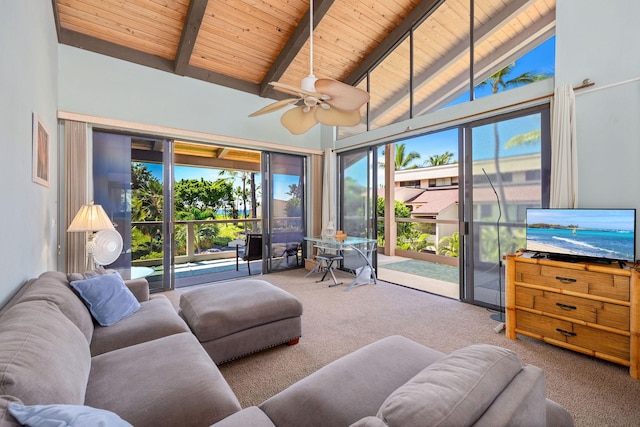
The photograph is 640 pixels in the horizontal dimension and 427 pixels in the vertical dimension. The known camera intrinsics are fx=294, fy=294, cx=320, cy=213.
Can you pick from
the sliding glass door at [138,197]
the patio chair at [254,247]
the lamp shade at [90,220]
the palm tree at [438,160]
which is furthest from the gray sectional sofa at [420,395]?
the palm tree at [438,160]

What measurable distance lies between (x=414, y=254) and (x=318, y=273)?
2.93m

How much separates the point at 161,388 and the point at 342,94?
98.7 inches

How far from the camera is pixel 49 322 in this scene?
1352 millimetres

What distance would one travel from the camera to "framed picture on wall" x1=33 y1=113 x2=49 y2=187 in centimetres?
232

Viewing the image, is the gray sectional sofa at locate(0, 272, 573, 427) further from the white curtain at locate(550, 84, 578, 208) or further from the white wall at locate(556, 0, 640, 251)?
the white wall at locate(556, 0, 640, 251)

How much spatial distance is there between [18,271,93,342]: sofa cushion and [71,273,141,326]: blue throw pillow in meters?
0.05

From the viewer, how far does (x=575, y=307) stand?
2.43 metres

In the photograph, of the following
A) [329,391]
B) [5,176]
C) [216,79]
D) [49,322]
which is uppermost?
[216,79]

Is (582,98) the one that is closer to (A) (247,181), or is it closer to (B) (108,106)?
(B) (108,106)

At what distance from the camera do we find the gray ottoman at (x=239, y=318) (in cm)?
225

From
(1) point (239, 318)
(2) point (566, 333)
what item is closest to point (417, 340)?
(2) point (566, 333)

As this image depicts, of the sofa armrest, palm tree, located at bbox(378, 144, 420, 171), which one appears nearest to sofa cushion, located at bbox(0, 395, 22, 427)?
the sofa armrest

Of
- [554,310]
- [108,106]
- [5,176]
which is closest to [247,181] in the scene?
[108,106]

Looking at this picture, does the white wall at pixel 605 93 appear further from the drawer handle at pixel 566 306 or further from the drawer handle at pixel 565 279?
the drawer handle at pixel 566 306
